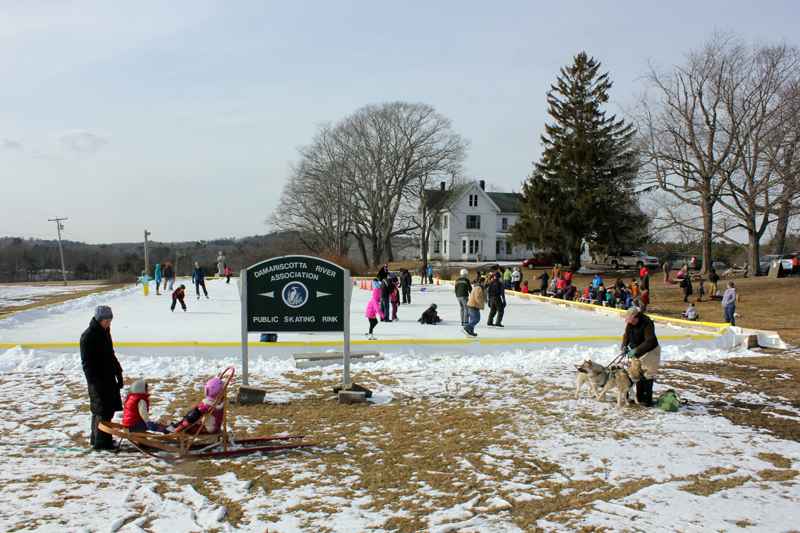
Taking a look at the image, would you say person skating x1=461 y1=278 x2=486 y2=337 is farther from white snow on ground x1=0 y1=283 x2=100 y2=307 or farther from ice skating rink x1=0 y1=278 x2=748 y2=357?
white snow on ground x1=0 y1=283 x2=100 y2=307

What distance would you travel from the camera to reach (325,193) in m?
51.6

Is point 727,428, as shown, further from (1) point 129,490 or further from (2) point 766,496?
(1) point 129,490

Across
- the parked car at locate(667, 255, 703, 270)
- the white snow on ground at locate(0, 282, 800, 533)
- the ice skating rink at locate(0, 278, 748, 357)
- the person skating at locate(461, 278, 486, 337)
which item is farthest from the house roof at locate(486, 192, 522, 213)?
the white snow on ground at locate(0, 282, 800, 533)

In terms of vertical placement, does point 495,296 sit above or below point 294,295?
below

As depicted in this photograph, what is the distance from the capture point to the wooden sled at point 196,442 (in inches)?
201

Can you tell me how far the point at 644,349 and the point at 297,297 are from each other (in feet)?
15.9

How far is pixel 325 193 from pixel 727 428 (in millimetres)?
47688

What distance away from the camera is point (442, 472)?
190 inches

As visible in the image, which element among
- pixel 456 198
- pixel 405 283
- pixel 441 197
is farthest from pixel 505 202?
pixel 405 283

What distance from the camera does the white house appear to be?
5681cm

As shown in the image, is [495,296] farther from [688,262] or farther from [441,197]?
[441,197]

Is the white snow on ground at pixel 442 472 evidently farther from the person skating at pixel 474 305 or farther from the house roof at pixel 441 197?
the house roof at pixel 441 197

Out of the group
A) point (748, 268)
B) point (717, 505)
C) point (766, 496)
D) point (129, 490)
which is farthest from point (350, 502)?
point (748, 268)

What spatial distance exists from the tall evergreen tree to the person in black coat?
119 ft
